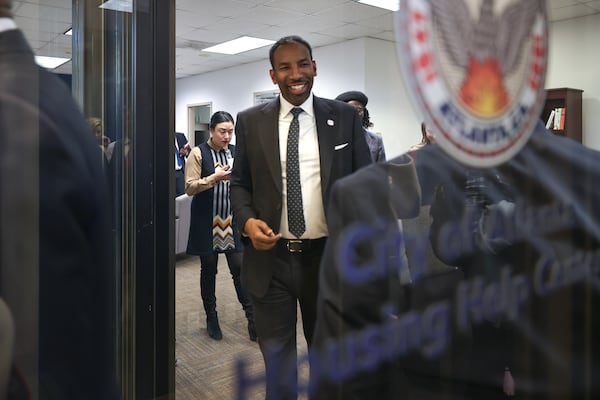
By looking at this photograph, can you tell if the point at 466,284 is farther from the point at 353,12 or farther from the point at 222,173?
the point at 222,173

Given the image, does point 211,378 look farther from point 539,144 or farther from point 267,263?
point 539,144

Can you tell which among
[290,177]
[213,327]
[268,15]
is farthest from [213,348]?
[268,15]

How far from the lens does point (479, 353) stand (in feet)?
3.25

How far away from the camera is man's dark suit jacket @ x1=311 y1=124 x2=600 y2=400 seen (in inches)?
35.5

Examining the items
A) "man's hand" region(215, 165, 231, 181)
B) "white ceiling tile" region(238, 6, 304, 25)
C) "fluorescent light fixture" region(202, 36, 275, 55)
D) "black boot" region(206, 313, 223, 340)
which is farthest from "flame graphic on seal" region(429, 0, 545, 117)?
"fluorescent light fixture" region(202, 36, 275, 55)

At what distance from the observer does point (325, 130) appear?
1001 mm

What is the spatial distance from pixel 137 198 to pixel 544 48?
1177 millimetres

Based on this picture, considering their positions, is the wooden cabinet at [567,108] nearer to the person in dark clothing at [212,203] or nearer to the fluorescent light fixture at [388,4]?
the fluorescent light fixture at [388,4]

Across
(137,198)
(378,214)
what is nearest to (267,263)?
(378,214)

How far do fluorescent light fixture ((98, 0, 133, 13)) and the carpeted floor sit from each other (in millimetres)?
806

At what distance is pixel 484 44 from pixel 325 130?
35 centimetres

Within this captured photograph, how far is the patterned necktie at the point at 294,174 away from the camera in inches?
39.7

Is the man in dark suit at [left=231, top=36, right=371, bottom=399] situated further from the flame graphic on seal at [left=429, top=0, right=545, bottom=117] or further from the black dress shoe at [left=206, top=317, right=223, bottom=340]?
the black dress shoe at [left=206, top=317, right=223, bottom=340]

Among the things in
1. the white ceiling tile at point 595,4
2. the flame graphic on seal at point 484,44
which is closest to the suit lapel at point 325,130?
the flame graphic on seal at point 484,44
